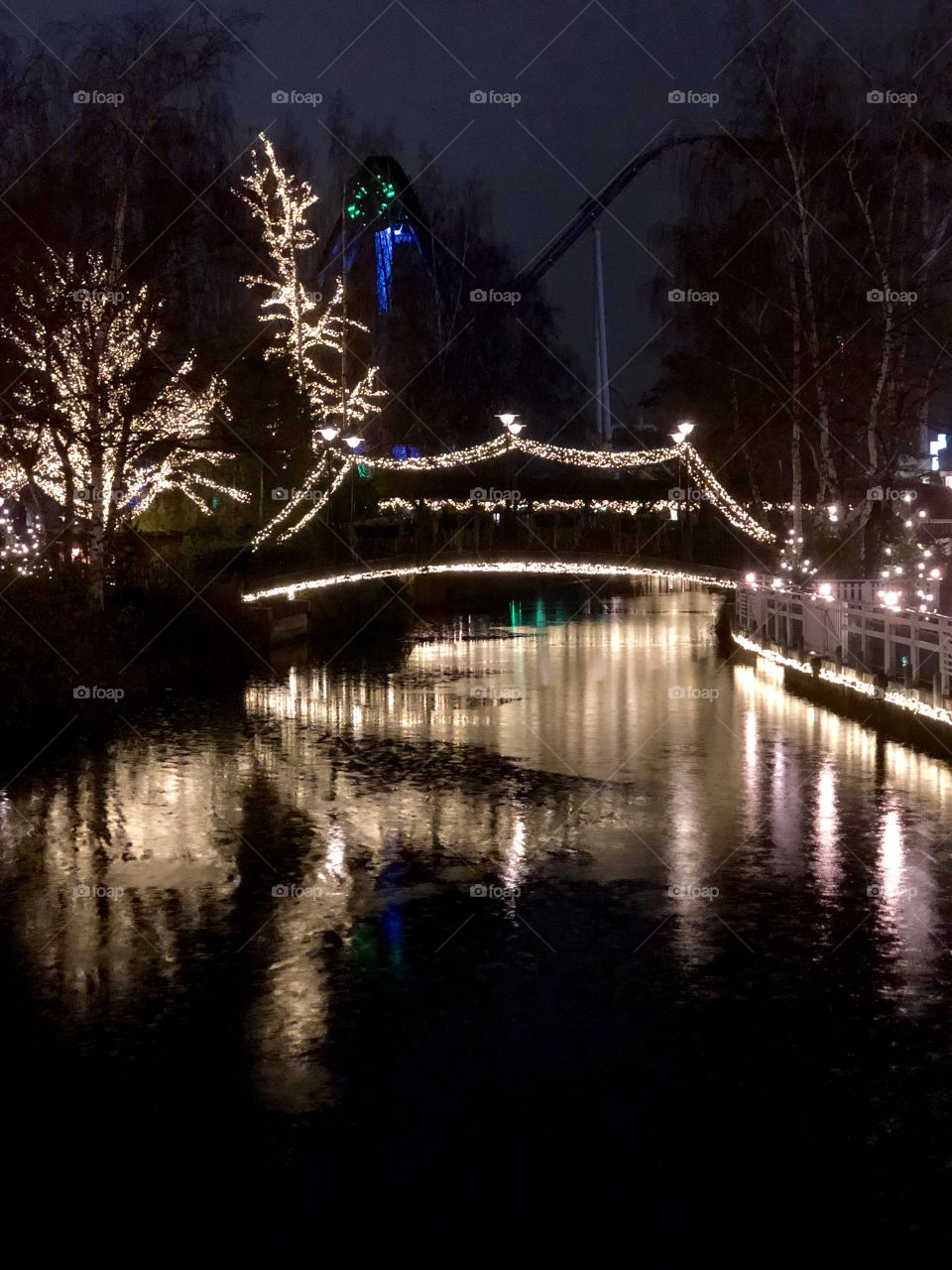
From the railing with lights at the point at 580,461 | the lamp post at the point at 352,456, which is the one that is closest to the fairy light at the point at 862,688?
the railing with lights at the point at 580,461

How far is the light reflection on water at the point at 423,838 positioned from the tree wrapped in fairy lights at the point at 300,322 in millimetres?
22305

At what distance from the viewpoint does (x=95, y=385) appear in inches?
1031

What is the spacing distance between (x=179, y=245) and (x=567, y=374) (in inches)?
2547

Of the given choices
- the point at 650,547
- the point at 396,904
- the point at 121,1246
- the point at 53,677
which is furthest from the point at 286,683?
the point at 650,547

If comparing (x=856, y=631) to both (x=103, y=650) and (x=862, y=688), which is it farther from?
(x=103, y=650)

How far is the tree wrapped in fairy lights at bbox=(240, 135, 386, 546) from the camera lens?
43000 millimetres

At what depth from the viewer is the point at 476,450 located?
152ft

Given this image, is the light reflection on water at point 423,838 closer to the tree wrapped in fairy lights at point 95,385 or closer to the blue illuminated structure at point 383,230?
the tree wrapped in fairy lights at point 95,385

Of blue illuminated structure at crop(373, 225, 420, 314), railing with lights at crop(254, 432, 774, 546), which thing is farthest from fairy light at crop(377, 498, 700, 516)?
blue illuminated structure at crop(373, 225, 420, 314)

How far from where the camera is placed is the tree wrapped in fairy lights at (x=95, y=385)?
26.0m

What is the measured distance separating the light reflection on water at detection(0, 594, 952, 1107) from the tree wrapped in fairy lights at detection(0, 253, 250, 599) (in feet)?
24.3

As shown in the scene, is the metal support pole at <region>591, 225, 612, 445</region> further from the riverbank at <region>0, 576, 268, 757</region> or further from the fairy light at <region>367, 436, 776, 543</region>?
the riverbank at <region>0, 576, 268, 757</region>

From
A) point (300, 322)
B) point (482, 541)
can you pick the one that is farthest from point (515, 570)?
point (300, 322)

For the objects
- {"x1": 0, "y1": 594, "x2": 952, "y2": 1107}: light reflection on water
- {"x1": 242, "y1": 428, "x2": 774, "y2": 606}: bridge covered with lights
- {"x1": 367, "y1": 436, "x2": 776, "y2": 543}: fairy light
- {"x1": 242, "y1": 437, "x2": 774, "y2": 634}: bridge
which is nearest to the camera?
{"x1": 0, "y1": 594, "x2": 952, "y2": 1107}: light reflection on water
